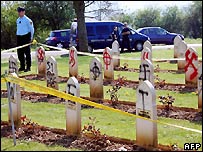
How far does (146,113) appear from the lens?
601 centimetres

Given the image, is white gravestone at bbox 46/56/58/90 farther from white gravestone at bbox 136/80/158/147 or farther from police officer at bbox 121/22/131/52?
police officer at bbox 121/22/131/52

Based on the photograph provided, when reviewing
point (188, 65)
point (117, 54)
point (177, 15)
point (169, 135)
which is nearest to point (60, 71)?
point (117, 54)

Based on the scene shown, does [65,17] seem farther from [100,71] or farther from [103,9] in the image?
[100,71]

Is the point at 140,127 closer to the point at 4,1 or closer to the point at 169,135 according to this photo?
the point at 169,135

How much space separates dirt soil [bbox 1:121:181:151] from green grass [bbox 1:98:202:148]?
36 cm

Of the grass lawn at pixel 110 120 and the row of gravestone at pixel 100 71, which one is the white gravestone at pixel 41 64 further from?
the grass lawn at pixel 110 120

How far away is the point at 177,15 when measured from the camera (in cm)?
5600

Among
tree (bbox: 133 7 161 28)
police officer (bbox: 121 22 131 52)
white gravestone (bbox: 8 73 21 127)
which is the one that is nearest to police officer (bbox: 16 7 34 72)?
white gravestone (bbox: 8 73 21 127)

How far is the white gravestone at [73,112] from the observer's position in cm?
672

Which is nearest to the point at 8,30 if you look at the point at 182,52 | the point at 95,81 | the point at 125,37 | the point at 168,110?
the point at 125,37

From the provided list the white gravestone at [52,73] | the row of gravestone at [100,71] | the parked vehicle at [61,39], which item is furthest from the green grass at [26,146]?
the parked vehicle at [61,39]

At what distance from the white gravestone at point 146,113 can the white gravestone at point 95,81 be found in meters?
3.64

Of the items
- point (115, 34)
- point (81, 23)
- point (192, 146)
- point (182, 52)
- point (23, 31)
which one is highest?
point (23, 31)

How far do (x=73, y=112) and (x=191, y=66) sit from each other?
4.43 m
